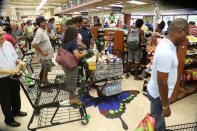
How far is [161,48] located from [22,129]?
101 inches

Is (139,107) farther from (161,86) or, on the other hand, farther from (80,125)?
(161,86)

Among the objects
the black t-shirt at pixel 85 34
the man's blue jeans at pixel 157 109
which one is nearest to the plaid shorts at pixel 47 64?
the black t-shirt at pixel 85 34

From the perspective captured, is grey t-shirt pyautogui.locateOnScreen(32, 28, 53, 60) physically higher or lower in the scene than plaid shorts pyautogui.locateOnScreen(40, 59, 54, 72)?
higher

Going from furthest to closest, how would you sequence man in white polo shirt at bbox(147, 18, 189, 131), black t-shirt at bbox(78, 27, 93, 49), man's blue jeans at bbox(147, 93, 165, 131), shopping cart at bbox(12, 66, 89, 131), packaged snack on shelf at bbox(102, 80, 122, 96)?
1. black t-shirt at bbox(78, 27, 93, 49)
2. packaged snack on shelf at bbox(102, 80, 122, 96)
3. shopping cart at bbox(12, 66, 89, 131)
4. man's blue jeans at bbox(147, 93, 165, 131)
5. man in white polo shirt at bbox(147, 18, 189, 131)

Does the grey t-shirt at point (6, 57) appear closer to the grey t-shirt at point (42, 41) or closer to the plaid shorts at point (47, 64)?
the grey t-shirt at point (42, 41)

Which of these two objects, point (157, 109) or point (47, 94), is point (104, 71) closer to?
point (47, 94)

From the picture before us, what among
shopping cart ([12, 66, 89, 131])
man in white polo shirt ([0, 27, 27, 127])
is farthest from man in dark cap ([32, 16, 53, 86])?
shopping cart ([12, 66, 89, 131])

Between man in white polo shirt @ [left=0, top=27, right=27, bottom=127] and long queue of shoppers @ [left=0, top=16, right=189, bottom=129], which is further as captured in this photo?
man in white polo shirt @ [left=0, top=27, right=27, bottom=127]

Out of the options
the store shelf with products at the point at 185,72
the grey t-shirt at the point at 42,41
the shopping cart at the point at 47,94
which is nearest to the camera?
the shopping cart at the point at 47,94

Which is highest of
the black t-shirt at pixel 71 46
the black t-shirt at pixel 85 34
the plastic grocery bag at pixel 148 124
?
the black t-shirt at pixel 85 34

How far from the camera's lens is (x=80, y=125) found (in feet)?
8.18

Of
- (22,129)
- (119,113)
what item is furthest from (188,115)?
(22,129)

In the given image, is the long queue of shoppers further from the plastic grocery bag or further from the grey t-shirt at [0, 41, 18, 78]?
the plastic grocery bag

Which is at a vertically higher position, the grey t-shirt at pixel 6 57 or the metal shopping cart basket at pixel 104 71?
the grey t-shirt at pixel 6 57
